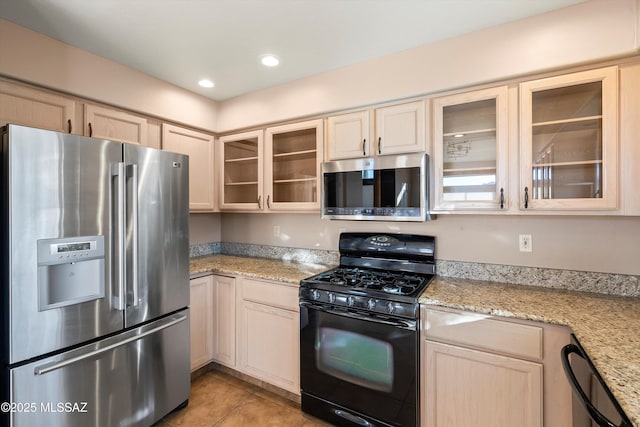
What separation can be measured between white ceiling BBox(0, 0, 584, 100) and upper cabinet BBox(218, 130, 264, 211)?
2.37 feet

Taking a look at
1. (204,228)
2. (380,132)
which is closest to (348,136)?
(380,132)

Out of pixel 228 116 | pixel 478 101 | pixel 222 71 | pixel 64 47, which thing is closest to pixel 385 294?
pixel 478 101

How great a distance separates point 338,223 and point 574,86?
71.3 inches

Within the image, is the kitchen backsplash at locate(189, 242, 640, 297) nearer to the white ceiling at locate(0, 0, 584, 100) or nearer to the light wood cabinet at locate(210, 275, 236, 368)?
the light wood cabinet at locate(210, 275, 236, 368)

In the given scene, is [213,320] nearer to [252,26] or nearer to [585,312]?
[252,26]

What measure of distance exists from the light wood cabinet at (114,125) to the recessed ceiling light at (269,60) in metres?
1.10

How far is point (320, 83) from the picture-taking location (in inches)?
95.0

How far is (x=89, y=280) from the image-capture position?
1594 mm

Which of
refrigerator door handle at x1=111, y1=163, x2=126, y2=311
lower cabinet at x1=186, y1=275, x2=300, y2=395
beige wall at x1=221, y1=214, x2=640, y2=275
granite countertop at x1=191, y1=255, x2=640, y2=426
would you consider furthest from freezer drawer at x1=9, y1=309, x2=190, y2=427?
beige wall at x1=221, y1=214, x2=640, y2=275

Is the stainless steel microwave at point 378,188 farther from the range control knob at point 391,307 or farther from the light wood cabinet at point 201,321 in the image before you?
the light wood cabinet at point 201,321

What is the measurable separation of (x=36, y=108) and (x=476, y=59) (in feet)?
9.06

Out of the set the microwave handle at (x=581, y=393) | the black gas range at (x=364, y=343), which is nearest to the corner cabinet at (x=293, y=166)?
the black gas range at (x=364, y=343)

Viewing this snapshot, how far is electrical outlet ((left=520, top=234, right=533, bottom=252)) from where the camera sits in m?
1.97

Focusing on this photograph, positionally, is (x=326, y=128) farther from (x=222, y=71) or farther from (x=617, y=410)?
(x=617, y=410)
